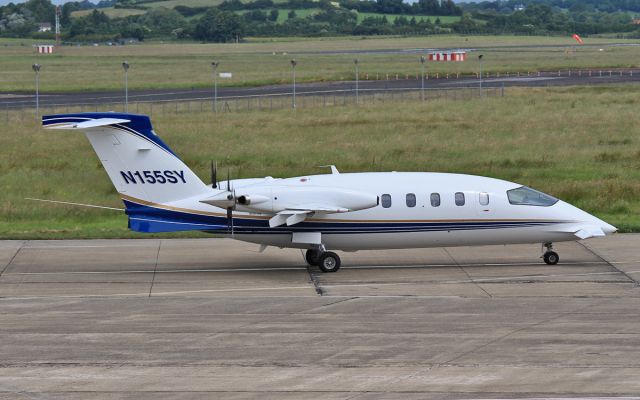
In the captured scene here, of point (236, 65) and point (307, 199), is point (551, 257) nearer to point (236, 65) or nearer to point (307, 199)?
point (307, 199)

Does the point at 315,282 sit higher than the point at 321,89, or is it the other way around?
the point at 321,89

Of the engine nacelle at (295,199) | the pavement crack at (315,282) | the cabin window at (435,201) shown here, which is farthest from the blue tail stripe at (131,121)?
the cabin window at (435,201)

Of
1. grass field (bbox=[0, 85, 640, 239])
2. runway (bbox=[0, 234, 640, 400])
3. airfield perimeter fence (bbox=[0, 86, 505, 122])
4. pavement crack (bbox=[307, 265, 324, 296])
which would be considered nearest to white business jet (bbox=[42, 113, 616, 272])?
pavement crack (bbox=[307, 265, 324, 296])

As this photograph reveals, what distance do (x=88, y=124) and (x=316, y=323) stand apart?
9.13 metres

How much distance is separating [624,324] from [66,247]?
1851cm

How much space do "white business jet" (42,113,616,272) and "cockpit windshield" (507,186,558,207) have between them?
40 mm

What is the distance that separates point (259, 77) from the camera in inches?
5027

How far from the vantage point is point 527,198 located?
32.4m

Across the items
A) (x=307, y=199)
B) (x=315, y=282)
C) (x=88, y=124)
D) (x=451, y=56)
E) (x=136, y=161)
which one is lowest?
(x=315, y=282)

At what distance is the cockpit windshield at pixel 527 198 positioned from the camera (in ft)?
106

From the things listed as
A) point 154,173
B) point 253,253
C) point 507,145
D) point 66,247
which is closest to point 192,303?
point 154,173

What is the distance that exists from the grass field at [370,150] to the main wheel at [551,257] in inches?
280

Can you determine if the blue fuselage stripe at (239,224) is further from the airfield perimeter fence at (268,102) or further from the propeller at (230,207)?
the airfield perimeter fence at (268,102)

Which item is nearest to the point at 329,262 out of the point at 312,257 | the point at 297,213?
the point at 312,257
